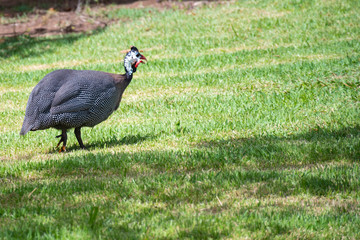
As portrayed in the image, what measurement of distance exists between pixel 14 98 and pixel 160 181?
17.6ft

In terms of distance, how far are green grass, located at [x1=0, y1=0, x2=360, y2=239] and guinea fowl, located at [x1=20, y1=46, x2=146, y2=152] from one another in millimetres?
393

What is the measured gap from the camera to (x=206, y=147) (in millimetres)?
6074

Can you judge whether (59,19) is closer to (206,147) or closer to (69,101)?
(69,101)

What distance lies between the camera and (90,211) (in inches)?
163

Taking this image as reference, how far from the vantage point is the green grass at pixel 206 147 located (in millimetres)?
3994

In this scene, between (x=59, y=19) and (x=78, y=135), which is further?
(x=59, y=19)

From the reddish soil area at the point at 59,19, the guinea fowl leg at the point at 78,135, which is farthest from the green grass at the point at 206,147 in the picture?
the reddish soil area at the point at 59,19

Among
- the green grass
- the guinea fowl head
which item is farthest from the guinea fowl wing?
the guinea fowl head

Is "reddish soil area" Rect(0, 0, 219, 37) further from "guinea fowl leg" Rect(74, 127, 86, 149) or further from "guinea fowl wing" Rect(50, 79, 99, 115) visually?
"guinea fowl wing" Rect(50, 79, 99, 115)

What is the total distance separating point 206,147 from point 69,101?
5.54 feet

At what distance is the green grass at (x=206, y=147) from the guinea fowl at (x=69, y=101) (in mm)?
393

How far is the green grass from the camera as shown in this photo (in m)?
3.99

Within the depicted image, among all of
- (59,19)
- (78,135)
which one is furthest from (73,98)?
(59,19)

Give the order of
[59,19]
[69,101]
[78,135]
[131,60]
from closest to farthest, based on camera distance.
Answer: [69,101]
[78,135]
[131,60]
[59,19]
